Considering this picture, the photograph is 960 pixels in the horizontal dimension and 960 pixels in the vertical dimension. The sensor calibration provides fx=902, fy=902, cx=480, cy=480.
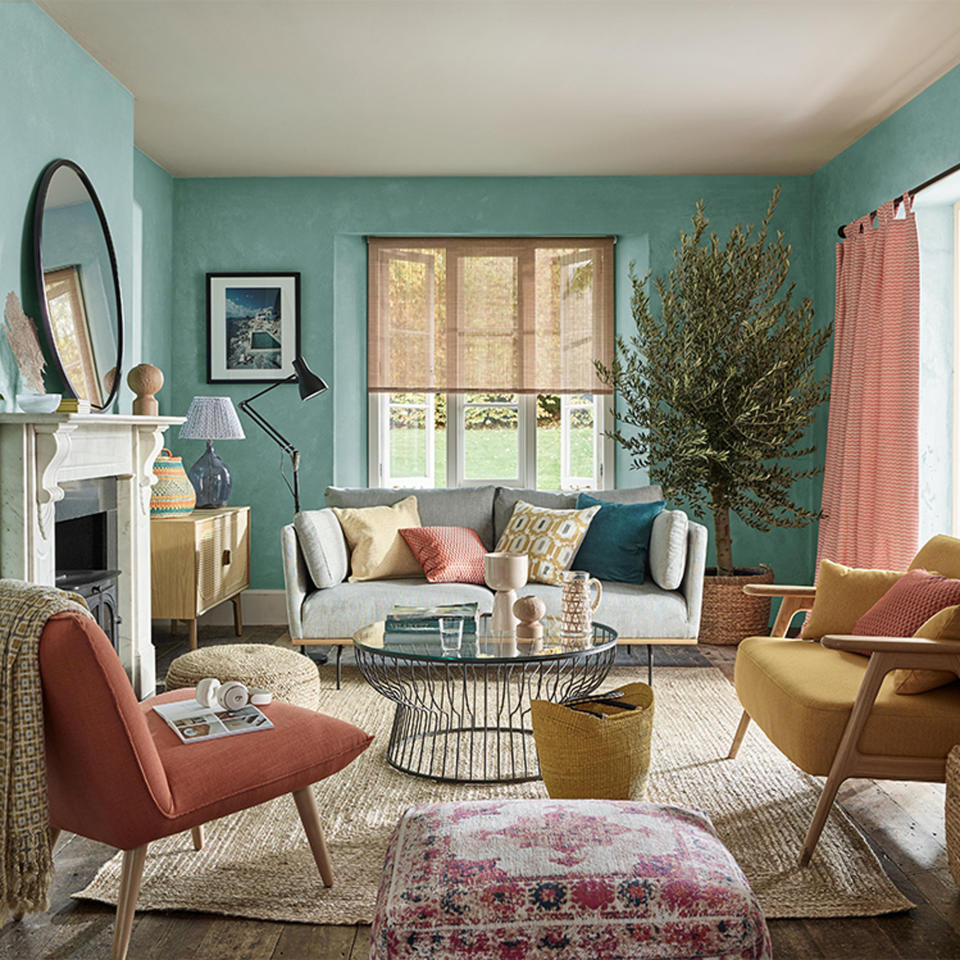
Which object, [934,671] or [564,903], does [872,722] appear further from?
[564,903]

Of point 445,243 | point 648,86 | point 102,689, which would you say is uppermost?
point 648,86

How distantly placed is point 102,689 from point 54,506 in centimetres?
151

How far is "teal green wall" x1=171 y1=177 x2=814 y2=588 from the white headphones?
10.7 feet

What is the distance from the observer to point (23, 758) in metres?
1.70

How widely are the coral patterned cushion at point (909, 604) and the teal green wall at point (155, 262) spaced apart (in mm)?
3944

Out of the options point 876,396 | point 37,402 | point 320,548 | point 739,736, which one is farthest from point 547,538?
point 37,402

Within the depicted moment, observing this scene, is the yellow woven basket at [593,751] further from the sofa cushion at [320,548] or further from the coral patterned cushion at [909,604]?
the sofa cushion at [320,548]

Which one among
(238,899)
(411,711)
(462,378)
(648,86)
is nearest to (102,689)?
(238,899)

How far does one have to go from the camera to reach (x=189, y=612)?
439cm

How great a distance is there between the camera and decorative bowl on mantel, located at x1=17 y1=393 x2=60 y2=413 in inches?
115

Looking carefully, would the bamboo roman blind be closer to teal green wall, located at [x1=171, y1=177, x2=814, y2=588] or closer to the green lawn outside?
teal green wall, located at [x1=171, y1=177, x2=814, y2=588]

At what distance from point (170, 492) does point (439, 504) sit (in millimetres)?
1389

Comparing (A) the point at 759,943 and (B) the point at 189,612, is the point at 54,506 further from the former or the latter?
(A) the point at 759,943

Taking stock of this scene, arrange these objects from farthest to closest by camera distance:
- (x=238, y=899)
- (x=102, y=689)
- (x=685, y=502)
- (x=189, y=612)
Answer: (x=685, y=502) → (x=189, y=612) → (x=238, y=899) → (x=102, y=689)
